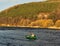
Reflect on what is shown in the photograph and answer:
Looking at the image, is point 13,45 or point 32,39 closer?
point 13,45

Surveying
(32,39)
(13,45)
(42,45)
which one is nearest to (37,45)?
(42,45)

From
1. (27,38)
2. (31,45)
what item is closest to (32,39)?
(27,38)

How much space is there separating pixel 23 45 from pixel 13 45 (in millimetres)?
3131

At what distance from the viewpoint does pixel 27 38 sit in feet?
381

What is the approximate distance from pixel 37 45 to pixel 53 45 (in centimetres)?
512

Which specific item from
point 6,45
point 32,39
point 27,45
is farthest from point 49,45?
point 32,39

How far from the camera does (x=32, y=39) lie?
375ft

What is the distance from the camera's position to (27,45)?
93.8 metres

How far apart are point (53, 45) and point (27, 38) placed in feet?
76.4

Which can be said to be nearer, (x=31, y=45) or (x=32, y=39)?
(x=31, y=45)

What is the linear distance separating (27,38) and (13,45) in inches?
921

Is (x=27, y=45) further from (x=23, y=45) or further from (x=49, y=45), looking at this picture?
(x=49, y=45)

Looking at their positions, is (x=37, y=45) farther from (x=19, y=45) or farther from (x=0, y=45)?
(x=0, y=45)

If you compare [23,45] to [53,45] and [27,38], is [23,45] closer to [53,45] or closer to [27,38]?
[53,45]
